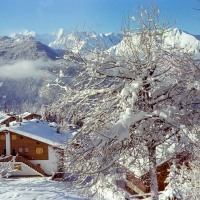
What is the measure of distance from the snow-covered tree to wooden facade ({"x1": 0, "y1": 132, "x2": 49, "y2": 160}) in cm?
4101

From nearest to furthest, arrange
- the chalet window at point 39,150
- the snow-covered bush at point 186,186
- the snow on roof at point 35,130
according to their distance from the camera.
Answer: the snow-covered bush at point 186,186 < the snow on roof at point 35,130 < the chalet window at point 39,150

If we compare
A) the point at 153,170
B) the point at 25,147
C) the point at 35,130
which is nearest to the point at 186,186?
the point at 153,170

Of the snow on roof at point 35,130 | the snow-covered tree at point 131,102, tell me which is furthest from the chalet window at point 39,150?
the snow-covered tree at point 131,102

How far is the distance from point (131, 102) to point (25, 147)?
142 feet

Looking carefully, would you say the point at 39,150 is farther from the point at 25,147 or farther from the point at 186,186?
the point at 186,186

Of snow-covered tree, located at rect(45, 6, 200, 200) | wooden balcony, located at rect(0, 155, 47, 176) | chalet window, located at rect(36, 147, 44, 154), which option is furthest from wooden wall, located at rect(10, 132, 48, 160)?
snow-covered tree, located at rect(45, 6, 200, 200)

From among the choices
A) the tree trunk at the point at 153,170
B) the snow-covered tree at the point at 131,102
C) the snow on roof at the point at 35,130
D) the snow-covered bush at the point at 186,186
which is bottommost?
the snow-covered bush at the point at 186,186

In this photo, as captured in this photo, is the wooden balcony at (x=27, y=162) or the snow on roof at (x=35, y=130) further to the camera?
the snow on roof at (x=35, y=130)

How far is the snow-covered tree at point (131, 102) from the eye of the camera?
333 inches

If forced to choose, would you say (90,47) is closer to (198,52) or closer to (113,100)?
(113,100)

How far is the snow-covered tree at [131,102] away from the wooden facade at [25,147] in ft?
135

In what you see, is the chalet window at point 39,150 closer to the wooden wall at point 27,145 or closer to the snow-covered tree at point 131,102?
the wooden wall at point 27,145

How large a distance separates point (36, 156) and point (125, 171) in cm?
4238

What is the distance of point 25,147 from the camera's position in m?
50.3
